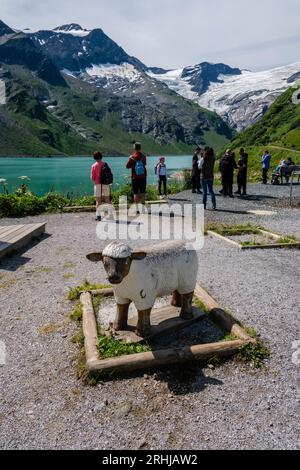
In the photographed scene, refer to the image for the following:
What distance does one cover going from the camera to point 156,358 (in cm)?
503

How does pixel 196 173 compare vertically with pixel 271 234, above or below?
above

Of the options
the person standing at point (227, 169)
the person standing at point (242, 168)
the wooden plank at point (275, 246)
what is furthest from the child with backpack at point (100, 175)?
the person standing at point (242, 168)

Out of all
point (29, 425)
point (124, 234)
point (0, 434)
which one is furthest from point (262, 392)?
point (124, 234)

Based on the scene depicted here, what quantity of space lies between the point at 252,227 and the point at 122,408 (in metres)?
9.98

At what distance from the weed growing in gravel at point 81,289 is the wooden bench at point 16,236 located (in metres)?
3.18

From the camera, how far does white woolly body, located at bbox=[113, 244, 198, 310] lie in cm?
521

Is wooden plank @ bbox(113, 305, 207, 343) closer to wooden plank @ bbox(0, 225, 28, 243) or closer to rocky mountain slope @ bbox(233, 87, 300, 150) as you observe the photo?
wooden plank @ bbox(0, 225, 28, 243)

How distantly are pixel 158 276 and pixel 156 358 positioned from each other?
1078mm

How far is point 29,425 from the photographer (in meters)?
4.18

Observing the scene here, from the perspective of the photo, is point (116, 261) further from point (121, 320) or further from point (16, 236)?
point (16, 236)

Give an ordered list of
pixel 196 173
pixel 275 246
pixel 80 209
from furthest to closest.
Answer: pixel 196 173, pixel 80 209, pixel 275 246

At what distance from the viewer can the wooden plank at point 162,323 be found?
561cm

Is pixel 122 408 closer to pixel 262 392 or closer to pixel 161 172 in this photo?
pixel 262 392

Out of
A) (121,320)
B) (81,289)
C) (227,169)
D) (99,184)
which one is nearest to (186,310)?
(121,320)
